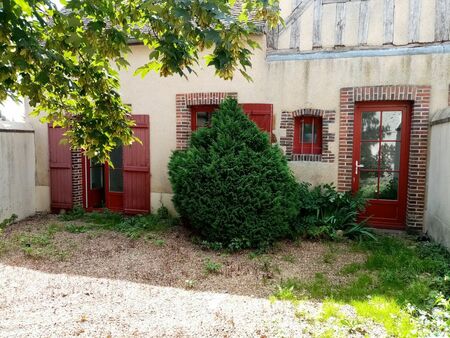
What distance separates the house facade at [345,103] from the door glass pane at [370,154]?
2cm

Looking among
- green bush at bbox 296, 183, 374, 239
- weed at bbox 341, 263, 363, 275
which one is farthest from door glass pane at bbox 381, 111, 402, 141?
weed at bbox 341, 263, 363, 275

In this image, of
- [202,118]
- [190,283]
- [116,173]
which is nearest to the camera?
[190,283]

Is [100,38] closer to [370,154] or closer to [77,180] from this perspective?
[370,154]

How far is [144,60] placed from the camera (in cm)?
697

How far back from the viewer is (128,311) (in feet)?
11.1

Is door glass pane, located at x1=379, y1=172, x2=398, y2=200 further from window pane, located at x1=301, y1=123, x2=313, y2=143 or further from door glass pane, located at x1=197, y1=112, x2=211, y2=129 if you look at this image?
door glass pane, located at x1=197, y1=112, x2=211, y2=129

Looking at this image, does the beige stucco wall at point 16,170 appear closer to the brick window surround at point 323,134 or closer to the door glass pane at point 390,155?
the brick window surround at point 323,134

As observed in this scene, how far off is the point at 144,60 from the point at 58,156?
2908mm

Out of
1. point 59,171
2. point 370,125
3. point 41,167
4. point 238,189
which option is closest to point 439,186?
point 370,125

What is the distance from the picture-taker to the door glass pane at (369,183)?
6.27 meters

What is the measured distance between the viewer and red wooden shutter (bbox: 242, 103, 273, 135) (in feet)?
21.0

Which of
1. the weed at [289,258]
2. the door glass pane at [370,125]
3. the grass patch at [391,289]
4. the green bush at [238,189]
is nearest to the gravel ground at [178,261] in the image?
the weed at [289,258]

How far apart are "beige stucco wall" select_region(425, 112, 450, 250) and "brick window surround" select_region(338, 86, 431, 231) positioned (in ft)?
0.50

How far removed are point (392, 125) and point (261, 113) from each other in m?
2.43
